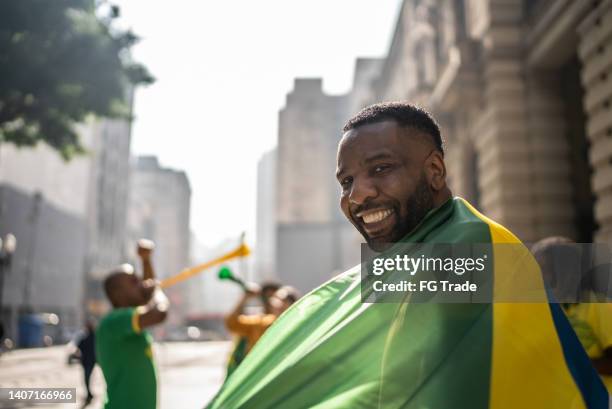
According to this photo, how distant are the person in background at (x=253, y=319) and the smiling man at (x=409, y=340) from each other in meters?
4.15

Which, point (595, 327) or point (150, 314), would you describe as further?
point (150, 314)

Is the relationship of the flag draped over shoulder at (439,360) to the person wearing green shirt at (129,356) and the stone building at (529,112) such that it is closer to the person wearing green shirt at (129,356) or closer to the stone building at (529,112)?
the person wearing green shirt at (129,356)

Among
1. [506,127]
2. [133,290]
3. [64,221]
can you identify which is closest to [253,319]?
[133,290]

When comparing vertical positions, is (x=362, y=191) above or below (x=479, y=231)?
above

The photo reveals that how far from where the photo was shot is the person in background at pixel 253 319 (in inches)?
235

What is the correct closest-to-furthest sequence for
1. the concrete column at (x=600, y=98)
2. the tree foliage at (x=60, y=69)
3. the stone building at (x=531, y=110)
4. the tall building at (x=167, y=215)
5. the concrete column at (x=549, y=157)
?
the concrete column at (x=600, y=98), the stone building at (x=531, y=110), the concrete column at (x=549, y=157), the tree foliage at (x=60, y=69), the tall building at (x=167, y=215)

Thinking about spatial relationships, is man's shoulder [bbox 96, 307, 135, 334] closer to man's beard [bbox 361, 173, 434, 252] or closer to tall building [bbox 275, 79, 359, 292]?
man's beard [bbox 361, 173, 434, 252]

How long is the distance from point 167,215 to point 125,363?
420 feet

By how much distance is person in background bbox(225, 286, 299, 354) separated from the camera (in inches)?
235

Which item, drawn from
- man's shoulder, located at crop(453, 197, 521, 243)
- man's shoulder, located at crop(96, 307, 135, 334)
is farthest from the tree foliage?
man's shoulder, located at crop(453, 197, 521, 243)

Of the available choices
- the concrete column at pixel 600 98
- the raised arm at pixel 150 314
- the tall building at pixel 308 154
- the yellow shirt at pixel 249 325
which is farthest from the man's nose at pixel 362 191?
the tall building at pixel 308 154

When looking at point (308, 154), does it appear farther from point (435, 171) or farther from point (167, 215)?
point (435, 171)

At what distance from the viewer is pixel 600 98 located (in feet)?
31.2

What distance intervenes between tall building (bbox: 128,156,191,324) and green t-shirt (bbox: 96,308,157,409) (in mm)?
116327
